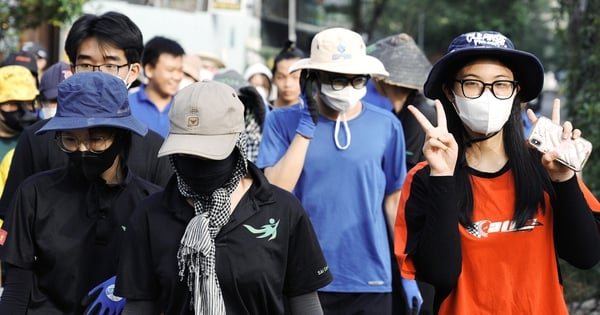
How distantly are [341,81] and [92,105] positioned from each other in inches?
72.7

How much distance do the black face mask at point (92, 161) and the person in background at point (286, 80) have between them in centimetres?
413

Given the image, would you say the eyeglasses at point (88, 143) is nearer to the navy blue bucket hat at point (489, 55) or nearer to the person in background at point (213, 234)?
the person in background at point (213, 234)

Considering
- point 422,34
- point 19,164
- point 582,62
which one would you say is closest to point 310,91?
point 19,164

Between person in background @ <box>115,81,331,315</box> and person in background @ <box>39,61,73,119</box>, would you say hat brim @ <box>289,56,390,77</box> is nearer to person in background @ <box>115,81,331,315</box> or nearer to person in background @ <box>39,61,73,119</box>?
person in background @ <box>39,61,73,119</box>

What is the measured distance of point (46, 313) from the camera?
4.45 metres

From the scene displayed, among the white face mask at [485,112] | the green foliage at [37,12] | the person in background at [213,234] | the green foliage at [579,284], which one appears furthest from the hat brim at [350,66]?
the green foliage at [37,12]

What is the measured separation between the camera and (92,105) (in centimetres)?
450

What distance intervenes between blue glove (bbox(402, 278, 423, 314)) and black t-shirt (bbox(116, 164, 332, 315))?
7.46ft

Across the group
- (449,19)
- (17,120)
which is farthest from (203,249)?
(449,19)

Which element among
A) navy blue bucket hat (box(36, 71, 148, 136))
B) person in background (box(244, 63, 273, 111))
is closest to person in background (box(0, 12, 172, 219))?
navy blue bucket hat (box(36, 71, 148, 136))

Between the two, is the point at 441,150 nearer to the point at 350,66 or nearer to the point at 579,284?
the point at 350,66

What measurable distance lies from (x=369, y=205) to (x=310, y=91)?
0.76m

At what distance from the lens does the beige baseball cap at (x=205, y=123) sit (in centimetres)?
377

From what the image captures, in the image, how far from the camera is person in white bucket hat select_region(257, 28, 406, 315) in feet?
18.8
